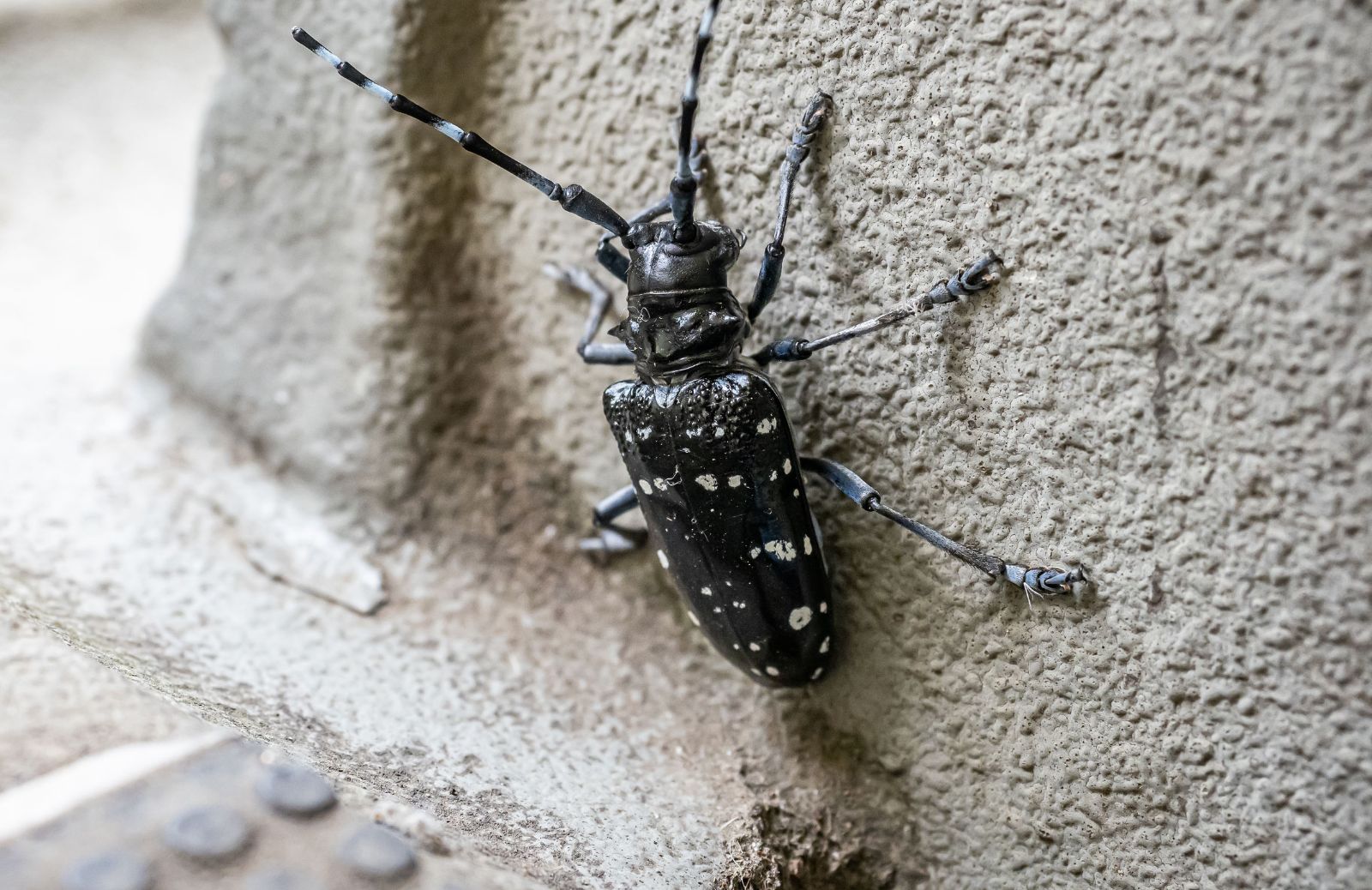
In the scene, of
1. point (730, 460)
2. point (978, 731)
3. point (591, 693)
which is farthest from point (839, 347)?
point (591, 693)

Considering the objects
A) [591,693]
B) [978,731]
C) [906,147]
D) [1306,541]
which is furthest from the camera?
[591,693]

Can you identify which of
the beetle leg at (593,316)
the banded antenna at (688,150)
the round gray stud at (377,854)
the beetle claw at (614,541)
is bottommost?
the round gray stud at (377,854)

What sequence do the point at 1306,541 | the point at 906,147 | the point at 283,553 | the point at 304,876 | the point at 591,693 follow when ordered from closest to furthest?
the point at 1306,541, the point at 304,876, the point at 906,147, the point at 591,693, the point at 283,553

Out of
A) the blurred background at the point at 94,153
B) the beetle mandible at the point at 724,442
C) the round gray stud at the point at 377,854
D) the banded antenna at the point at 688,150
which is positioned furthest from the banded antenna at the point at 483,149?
the blurred background at the point at 94,153

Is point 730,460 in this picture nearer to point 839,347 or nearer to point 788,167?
point 839,347

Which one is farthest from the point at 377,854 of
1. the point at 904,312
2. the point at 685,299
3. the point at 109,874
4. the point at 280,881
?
the point at 904,312

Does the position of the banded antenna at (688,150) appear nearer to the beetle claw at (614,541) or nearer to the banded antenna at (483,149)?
the banded antenna at (483,149)

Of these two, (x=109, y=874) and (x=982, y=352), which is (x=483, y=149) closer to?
(x=982, y=352)
